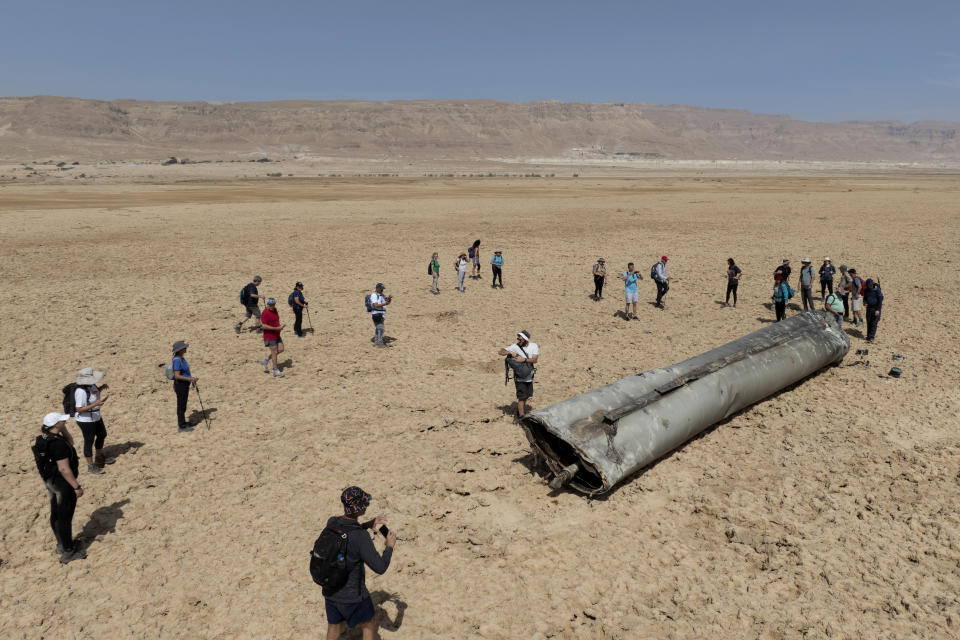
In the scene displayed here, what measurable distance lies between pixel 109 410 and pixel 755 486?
1160 centimetres

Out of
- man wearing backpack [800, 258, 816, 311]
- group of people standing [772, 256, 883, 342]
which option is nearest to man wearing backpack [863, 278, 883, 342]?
group of people standing [772, 256, 883, 342]

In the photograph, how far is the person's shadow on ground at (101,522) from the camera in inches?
291

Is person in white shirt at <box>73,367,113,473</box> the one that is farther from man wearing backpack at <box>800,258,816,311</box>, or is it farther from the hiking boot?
man wearing backpack at <box>800,258,816,311</box>

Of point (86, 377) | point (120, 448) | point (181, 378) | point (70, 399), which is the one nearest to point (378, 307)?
point (181, 378)

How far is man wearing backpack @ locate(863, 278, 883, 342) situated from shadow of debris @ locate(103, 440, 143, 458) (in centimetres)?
1618

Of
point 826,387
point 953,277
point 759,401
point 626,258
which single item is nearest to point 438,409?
point 759,401

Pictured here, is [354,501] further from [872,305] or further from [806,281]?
[806,281]

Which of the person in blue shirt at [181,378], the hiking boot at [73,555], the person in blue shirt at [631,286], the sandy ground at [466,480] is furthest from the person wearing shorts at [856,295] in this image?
the hiking boot at [73,555]

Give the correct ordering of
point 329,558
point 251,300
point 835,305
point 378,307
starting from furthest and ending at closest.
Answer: point 251,300 → point 835,305 → point 378,307 → point 329,558

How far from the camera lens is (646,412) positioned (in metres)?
A: 8.59

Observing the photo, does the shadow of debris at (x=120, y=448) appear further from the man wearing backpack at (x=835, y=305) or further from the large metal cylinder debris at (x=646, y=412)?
the man wearing backpack at (x=835, y=305)

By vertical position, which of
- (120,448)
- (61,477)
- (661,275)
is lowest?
(120,448)

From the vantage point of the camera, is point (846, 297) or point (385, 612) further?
point (846, 297)

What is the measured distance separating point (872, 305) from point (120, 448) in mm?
16610
